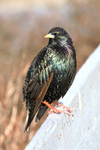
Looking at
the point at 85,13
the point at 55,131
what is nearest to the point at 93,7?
the point at 85,13

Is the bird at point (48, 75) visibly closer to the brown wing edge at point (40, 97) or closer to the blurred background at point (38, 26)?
the brown wing edge at point (40, 97)

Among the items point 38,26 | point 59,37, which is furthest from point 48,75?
point 38,26

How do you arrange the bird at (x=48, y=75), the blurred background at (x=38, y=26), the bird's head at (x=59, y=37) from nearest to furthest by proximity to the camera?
1. the bird at (x=48, y=75)
2. the bird's head at (x=59, y=37)
3. the blurred background at (x=38, y=26)

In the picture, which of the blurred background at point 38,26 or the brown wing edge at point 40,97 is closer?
the brown wing edge at point 40,97

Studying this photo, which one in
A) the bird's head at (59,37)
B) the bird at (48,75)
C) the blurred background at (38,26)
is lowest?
the blurred background at (38,26)

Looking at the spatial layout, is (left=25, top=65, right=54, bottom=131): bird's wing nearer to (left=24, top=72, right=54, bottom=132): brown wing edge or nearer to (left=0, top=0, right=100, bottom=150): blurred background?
(left=24, top=72, right=54, bottom=132): brown wing edge

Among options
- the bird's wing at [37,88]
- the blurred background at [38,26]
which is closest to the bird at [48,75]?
the bird's wing at [37,88]

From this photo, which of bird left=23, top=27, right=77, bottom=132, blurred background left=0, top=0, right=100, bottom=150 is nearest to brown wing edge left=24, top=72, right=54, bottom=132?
bird left=23, top=27, right=77, bottom=132

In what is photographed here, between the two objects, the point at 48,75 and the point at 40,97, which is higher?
the point at 48,75

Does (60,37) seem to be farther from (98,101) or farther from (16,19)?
(16,19)

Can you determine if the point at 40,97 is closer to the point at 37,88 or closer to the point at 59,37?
the point at 37,88
